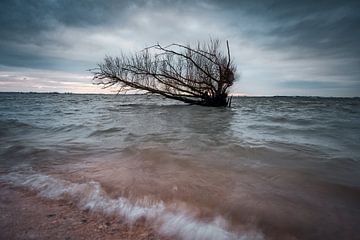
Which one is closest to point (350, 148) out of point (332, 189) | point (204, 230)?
point (332, 189)

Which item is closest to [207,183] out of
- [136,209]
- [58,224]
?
[136,209]

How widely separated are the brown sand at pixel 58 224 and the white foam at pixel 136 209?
11 cm

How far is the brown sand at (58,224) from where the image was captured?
180 cm

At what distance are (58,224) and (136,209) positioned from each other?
656 millimetres

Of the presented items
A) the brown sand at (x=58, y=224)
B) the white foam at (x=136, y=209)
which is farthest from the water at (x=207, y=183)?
the brown sand at (x=58, y=224)

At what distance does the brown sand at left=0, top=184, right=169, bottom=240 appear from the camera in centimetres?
180

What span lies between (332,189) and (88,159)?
11.4 feet

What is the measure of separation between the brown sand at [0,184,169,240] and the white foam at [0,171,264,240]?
0.36 feet

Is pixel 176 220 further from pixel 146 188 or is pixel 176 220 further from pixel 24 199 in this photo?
pixel 24 199

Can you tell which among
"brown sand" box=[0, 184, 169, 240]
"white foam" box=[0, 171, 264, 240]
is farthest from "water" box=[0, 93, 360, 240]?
"brown sand" box=[0, 184, 169, 240]

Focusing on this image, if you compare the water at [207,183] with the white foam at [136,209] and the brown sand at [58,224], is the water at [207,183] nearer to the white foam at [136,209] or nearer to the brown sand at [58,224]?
the white foam at [136,209]

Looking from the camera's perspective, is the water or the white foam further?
the water

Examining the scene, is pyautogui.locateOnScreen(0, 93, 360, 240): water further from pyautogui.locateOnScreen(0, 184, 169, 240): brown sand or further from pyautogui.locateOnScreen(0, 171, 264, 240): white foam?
pyautogui.locateOnScreen(0, 184, 169, 240): brown sand

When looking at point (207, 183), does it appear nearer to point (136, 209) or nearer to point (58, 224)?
point (136, 209)
